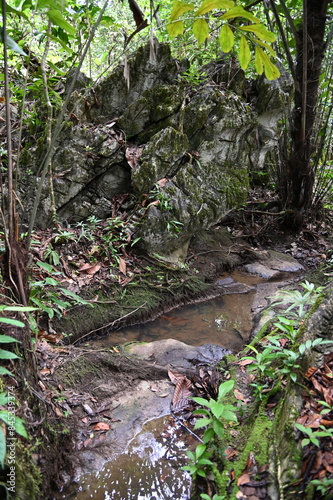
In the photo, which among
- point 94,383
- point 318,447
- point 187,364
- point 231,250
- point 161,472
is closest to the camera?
point 318,447

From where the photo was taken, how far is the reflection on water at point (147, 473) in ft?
6.15

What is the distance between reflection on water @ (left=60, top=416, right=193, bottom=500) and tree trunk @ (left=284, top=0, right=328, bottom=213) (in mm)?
4577

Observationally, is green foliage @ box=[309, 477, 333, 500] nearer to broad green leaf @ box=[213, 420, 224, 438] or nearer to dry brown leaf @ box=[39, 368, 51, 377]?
broad green leaf @ box=[213, 420, 224, 438]

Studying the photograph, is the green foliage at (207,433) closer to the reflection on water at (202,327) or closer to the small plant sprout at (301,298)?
the small plant sprout at (301,298)

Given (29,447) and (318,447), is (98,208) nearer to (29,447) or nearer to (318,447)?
(29,447)

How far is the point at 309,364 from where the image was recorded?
5.98 feet

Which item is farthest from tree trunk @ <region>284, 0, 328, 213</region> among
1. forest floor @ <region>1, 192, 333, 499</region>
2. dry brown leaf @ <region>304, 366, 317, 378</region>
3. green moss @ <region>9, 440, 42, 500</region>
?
green moss @ <region>9, 440, 42, 500</region>

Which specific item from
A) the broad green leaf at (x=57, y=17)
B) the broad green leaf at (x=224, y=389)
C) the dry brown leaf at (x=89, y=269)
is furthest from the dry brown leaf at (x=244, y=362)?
the broad green leaf at (x=57, y=17)

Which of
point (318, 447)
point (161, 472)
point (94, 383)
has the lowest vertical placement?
point (161, 472)

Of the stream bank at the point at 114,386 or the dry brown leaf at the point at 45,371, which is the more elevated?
the dry brown leaf at the point at 45,371

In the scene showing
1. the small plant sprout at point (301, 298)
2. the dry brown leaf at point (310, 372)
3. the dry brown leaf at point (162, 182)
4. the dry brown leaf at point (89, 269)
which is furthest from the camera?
the dry brown leaf at point (162, 182)

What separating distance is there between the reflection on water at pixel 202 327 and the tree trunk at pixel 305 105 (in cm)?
249

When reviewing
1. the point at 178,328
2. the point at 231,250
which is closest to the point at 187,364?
the point at 178,328

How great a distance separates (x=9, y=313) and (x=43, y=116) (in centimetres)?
351
